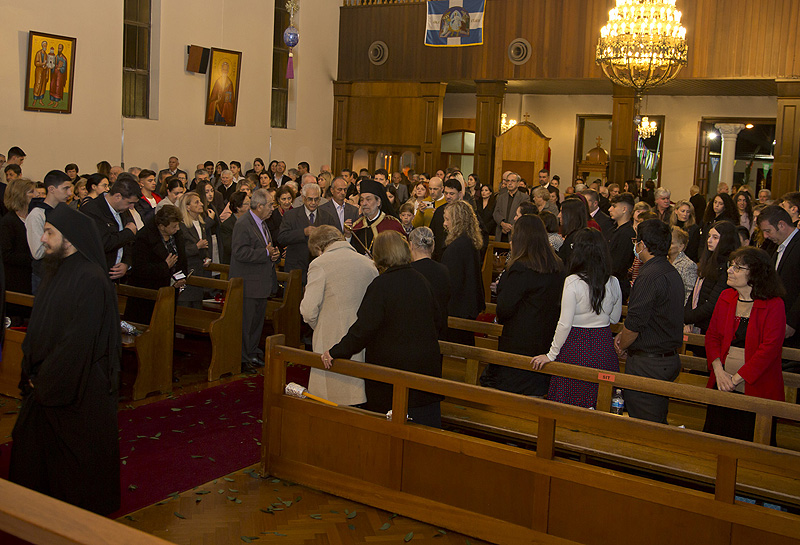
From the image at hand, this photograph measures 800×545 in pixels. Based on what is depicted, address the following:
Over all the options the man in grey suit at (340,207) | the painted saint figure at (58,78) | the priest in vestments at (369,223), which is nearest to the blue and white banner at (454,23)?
the painted saint figure at (58,78)

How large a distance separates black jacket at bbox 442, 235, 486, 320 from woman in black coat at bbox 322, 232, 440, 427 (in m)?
1.57

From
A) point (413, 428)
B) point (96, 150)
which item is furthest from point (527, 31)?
point (413, 428)

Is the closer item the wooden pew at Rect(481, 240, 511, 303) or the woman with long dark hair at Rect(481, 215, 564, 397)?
the woman with long dark hair at Rect(481, 215, 564, 397)

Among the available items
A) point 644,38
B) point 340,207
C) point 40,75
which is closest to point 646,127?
point 644,38

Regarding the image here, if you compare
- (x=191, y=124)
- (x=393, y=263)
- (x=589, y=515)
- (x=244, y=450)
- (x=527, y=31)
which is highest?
(x=527, y=31)

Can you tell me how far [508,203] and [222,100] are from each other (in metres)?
Answer: 7.42

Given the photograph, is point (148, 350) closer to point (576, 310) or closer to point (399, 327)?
point (399, 327)

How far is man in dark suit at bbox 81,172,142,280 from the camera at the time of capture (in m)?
6.57

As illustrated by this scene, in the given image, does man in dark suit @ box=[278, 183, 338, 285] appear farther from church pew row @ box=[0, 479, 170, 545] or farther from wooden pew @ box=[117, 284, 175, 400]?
church pew row @ box=[0, 479, 170, 545]

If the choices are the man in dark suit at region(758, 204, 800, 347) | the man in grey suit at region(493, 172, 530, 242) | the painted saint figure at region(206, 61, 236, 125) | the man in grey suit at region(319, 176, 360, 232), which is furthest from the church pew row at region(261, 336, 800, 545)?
the painted saint figure at region(206, 61, 236, 125)

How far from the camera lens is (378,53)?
719 inches

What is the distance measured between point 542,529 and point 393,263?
1.59m

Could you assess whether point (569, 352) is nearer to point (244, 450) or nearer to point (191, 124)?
point (244, 450)

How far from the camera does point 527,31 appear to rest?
16.4m
